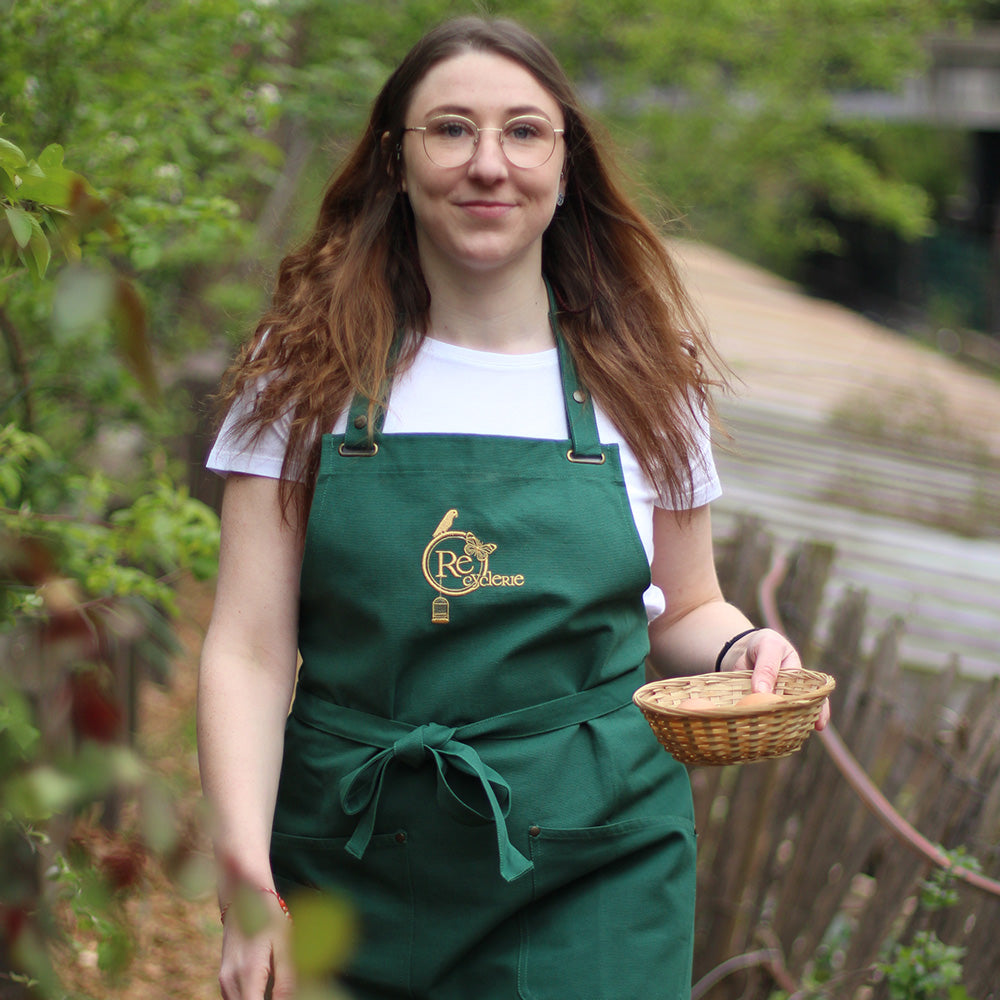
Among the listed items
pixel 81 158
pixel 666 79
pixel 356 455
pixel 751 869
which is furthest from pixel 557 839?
pixel 666 79

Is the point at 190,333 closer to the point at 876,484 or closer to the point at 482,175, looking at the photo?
the point at 876,484

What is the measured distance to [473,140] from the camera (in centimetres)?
179

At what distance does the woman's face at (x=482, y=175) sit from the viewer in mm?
1771

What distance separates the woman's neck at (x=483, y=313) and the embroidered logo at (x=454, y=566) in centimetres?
34

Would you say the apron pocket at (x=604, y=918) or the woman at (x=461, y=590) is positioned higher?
the woman at (x=461, y=590)

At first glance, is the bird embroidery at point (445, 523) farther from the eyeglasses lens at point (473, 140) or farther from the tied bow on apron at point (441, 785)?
the eyeglasses lens at point (473, 140)

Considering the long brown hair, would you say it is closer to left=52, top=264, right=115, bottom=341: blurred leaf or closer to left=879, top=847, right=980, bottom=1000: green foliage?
left=879, top=847, right=980, bottom=1000: green foliage

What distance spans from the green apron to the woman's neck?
0.21 m

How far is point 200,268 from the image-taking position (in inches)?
227

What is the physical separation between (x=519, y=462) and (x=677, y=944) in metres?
0.77

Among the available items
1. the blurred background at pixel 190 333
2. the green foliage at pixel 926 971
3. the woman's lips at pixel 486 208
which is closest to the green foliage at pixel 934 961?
the green foliage at pixel 926 971

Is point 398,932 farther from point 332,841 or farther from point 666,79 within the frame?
point 666,79

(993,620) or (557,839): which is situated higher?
(557,839)

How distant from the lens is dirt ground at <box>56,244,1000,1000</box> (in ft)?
9.89
